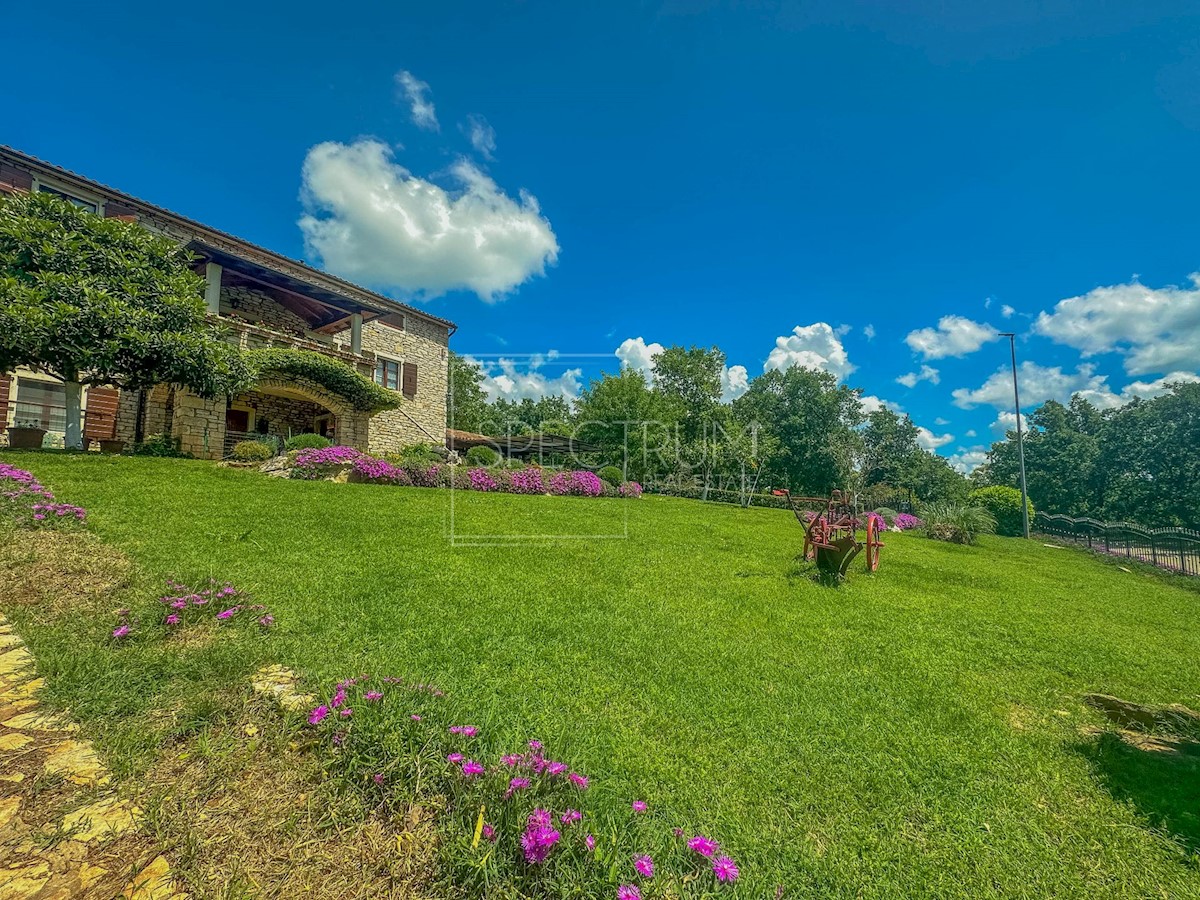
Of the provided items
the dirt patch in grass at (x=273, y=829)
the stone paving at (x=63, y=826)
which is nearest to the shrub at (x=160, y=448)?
the stone paving at (x=63, y=826)

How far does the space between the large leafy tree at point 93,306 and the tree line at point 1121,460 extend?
160 feet

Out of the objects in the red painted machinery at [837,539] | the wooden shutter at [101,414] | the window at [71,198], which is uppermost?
the window at [71,198]

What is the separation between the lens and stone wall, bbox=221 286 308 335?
17422mm

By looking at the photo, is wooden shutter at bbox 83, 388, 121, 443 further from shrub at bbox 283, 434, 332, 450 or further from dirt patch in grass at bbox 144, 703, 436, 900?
dirt patch in grass at bbox 144, 703, 436, 900

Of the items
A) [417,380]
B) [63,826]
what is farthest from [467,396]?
[63,826]

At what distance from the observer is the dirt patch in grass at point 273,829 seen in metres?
1.65

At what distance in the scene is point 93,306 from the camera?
1021 cm

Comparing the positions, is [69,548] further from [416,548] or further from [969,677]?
[969,677]

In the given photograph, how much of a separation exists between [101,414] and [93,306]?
5.53 meters

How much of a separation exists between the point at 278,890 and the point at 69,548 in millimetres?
5324

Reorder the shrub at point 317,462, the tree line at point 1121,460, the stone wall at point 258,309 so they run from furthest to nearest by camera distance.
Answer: the tree line at point 1121,460 < the stone wall at point 258,309 < the shrub at point 317,462

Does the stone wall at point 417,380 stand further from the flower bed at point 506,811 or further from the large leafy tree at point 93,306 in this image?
the flower bed at point 506,811

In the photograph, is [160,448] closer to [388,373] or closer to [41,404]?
[41,404]

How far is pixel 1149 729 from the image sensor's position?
371cm
